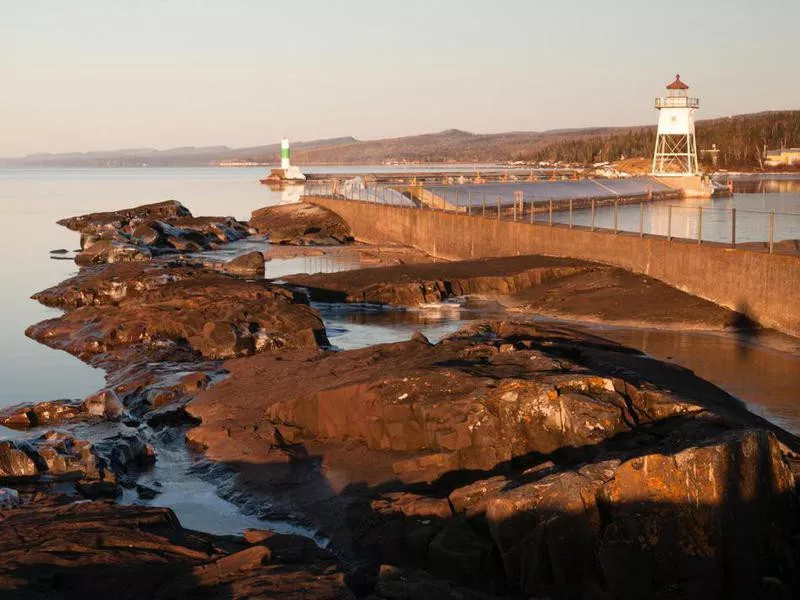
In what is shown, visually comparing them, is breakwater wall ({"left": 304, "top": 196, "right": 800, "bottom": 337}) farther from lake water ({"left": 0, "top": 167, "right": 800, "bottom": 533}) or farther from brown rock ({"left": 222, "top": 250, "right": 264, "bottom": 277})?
brown rock ({"left": 222, "top": 250, "right": 264, "bottom": 277})

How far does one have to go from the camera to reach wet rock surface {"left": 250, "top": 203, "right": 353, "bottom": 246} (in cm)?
5041

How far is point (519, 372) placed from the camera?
1313 centimetres

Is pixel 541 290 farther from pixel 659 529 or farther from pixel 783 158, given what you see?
pixel 783 158

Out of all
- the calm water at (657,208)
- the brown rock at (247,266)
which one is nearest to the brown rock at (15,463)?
the brown rock at (247,266)

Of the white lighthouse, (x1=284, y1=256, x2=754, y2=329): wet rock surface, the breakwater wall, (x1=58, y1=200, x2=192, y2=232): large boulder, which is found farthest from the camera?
the white lighthouse

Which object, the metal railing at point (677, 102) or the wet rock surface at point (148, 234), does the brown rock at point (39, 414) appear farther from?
the metal railing at point (677, 102)

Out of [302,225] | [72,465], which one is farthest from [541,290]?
[302,225]

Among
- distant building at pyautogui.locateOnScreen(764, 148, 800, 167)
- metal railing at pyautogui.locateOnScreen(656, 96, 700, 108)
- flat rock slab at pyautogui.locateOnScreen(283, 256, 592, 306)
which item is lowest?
flat rock slab at pyautogui.locateOnScreen(283, 256, 592, 306)

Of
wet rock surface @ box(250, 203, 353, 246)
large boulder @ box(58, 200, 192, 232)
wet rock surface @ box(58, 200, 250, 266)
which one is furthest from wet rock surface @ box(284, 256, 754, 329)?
large boulder @ box(58, 200, 192, 232)

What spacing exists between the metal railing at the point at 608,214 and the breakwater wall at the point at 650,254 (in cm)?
74

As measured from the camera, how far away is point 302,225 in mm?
54938

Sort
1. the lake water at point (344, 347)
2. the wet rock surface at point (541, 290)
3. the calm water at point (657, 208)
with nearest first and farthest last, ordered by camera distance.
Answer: the lake water at point (344, 347) < the wet rock surface at point (541, 290) < the calm water at point (657, 208)

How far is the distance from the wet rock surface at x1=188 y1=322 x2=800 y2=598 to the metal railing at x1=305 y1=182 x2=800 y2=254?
16.6 m

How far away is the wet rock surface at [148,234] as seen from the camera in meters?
40.9
